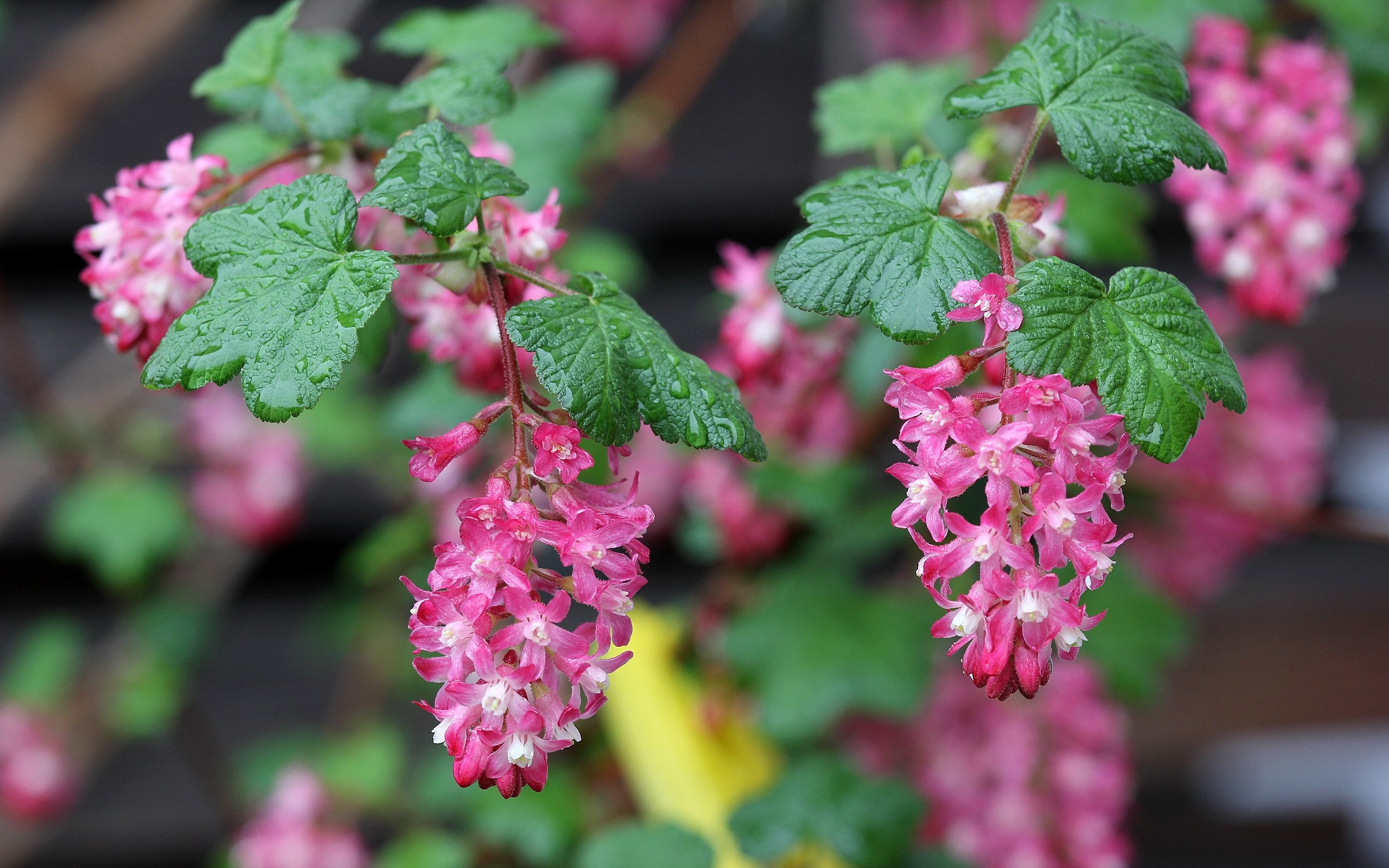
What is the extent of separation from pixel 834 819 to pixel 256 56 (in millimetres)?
838

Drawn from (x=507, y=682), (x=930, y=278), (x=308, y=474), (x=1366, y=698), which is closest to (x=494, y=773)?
(x=507, y=682)

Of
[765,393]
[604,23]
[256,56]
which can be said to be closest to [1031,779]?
[765,393]

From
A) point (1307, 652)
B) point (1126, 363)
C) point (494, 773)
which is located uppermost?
point (1126, 363)

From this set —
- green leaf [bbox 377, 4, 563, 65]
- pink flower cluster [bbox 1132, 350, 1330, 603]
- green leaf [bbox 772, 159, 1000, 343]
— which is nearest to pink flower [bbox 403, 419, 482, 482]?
green leaf [bbox 772, 159, 1000, 343]

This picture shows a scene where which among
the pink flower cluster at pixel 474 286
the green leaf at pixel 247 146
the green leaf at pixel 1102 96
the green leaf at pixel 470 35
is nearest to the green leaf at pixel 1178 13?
the green leaf at pixel 1102 96

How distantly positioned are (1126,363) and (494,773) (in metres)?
0.37

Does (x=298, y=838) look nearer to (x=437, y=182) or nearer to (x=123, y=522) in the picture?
(x=123, y=522)

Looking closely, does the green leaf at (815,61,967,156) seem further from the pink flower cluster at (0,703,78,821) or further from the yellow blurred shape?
the pink flower cluster at (0,703,78,821)

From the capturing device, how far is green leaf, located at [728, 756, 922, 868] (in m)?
1.01

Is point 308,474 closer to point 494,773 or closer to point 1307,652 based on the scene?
point 494,773

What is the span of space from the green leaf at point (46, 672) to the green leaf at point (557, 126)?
1358mm

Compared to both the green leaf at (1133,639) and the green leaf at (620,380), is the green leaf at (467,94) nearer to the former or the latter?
the green leaf at (620,380)

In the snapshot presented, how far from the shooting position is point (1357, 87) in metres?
1.26

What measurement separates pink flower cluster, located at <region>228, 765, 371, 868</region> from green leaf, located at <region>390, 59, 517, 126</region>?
989 millimetres
